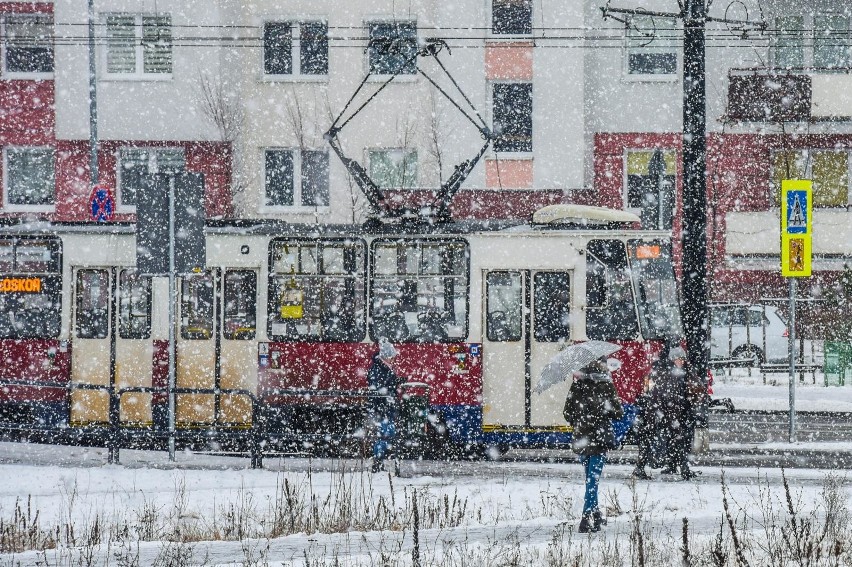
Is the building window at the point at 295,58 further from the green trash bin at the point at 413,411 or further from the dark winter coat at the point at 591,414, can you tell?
the dark winter coat at the point at 591,414

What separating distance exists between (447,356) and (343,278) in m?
1.67

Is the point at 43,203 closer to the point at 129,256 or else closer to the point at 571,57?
the point at 571,57

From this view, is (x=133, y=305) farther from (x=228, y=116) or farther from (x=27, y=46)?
(x=27, y=46)

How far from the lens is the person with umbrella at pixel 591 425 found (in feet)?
35.7

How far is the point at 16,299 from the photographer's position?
18.1 meters

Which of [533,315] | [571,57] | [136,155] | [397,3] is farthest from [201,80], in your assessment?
[533,315]

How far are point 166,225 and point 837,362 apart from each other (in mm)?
17616

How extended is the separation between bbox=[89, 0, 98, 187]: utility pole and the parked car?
1490 cm

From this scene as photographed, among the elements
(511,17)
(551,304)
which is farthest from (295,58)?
(551,304)

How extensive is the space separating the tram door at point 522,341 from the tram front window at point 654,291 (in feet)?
3.09

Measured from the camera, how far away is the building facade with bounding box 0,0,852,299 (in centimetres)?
3478

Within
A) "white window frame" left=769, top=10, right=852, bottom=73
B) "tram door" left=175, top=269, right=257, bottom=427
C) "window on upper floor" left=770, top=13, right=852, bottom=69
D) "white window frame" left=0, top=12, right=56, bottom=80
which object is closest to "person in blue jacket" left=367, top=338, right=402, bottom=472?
"tram door" left=175, top=269, right=257, bottom=427

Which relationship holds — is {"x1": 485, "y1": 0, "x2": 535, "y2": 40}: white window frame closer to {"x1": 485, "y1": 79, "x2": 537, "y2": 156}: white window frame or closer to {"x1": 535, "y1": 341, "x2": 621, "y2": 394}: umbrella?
{"x1": 485, "y1": 79, "x2": 537, "y2": 156}: white window frame

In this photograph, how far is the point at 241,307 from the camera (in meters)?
17.6
